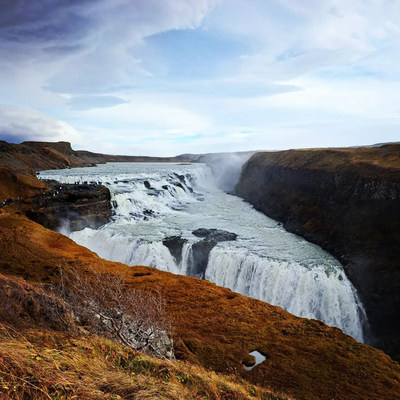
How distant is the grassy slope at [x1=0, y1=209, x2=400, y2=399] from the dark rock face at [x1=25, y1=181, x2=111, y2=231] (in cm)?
1154

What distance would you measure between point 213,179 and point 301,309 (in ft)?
160

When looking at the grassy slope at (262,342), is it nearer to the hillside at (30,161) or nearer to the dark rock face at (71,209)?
the dark rock face at (71,209)

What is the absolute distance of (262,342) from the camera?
861cm

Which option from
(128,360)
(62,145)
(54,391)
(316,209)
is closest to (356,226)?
(316,209)

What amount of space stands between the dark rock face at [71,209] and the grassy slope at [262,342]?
11.5 m

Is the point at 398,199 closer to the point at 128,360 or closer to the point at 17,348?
the point at 128,360

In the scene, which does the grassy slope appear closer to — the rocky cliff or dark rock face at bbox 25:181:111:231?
the rocky cliff

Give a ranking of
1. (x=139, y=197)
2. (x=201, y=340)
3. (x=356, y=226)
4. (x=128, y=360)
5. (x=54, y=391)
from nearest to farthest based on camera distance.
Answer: (x=54, y=391) → (x=128, y=360) → (x=201, y=340) → (x=356, y=226) → (x=139, y=197)

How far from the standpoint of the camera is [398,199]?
62.5ft

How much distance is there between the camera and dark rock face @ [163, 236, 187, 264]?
2045cm

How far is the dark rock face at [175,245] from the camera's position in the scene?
67.1 feet

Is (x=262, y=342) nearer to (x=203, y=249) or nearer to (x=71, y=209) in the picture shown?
(x=203, y=249)

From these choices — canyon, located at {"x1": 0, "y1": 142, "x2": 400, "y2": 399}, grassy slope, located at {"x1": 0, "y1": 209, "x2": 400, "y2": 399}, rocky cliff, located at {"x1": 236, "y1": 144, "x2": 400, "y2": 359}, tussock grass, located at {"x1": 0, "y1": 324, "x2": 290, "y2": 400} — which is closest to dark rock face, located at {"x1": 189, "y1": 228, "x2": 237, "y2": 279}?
canyon, located at {"x1": 0, "y1": 142, "x2": 400, "y2": 399}

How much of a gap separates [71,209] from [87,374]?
79.0 feet
